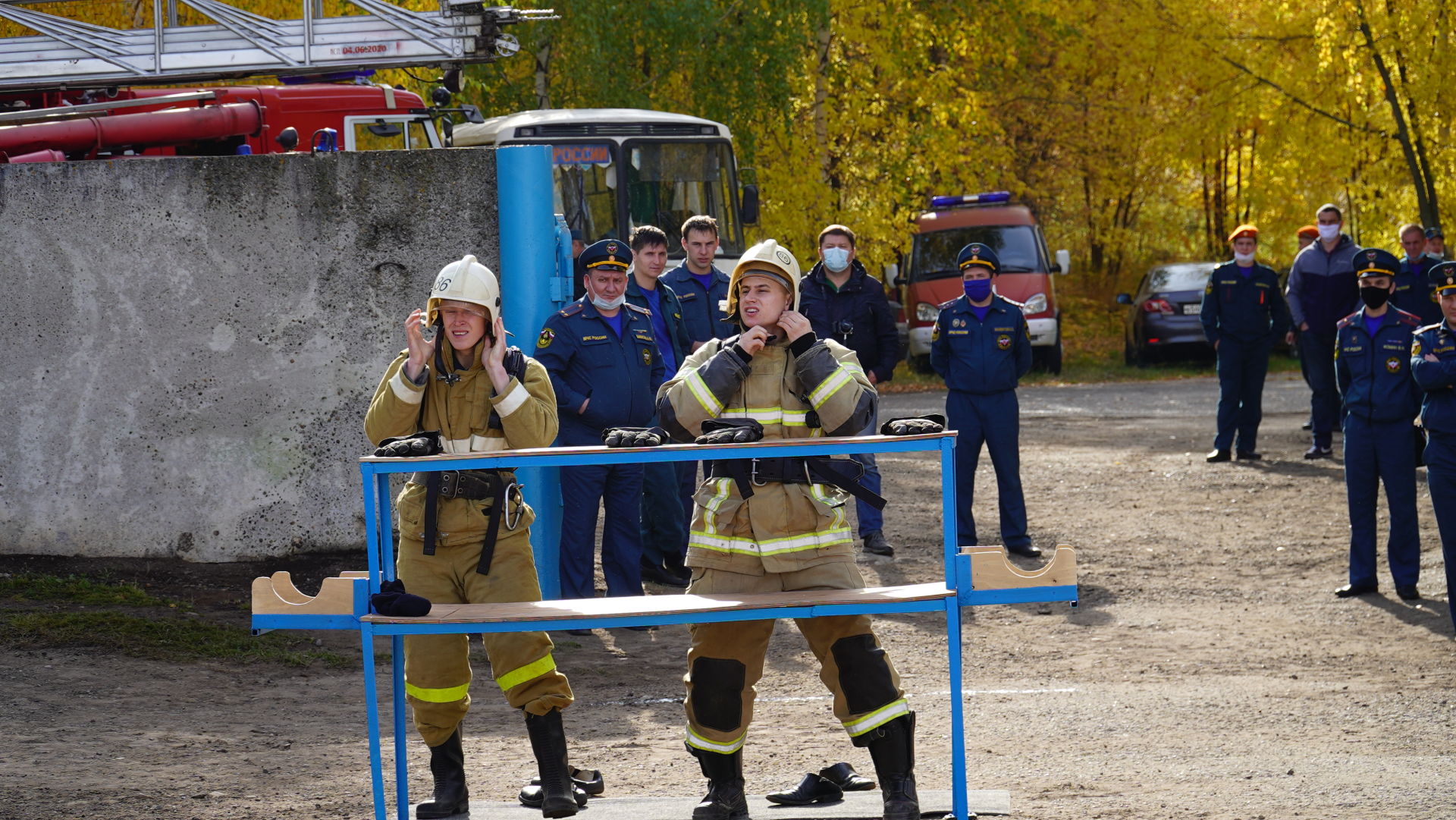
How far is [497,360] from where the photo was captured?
16.9 ft

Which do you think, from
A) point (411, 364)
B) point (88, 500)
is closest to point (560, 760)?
point (411, 364)

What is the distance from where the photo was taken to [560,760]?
17.4 feet

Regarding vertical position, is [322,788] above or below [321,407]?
below

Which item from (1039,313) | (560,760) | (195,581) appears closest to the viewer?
(560,760)

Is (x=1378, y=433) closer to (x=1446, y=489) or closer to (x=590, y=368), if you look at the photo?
(x=1446, y=489)

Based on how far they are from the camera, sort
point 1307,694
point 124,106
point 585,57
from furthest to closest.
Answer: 1. point 585,57
2. point 124,106
3. point 1307,694

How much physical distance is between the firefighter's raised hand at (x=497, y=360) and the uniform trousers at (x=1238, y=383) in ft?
31.5

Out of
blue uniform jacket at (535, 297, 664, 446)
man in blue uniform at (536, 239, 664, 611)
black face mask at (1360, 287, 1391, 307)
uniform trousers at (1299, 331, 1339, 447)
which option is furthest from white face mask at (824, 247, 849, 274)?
uniform trousers at (1299, 331, 1339, 447)

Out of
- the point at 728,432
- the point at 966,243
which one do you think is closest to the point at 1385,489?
the point at 728,432

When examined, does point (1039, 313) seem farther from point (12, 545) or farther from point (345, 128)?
point (12, 545)

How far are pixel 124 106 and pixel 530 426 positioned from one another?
8.63 metres

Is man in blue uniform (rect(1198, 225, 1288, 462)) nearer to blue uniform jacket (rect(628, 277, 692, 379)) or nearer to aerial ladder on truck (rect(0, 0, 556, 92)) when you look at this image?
blue uniform jacket (rect(628, 277, 692, 379))

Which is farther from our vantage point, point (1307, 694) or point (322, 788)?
point (1307, 694)

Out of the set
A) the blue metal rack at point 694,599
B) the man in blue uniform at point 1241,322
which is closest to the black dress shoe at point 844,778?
the blue metal rack at point 694,599
